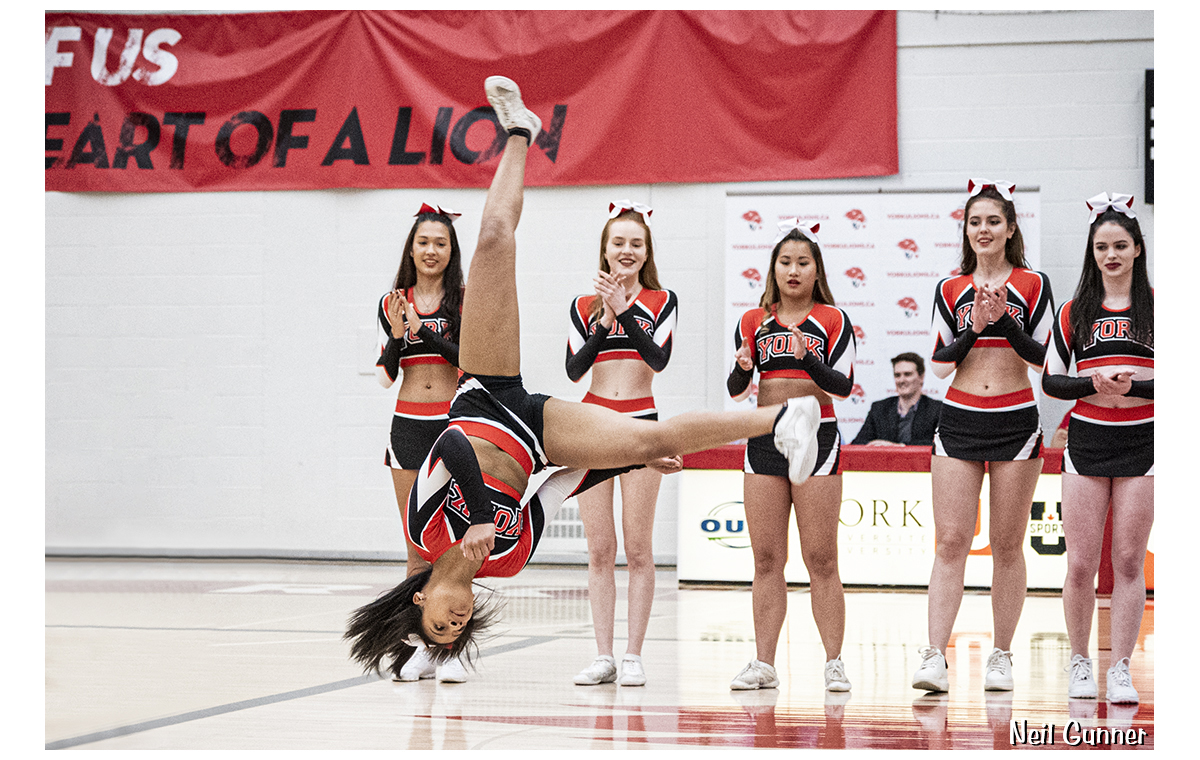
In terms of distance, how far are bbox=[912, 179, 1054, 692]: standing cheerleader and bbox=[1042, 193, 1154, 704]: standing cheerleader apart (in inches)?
4.8

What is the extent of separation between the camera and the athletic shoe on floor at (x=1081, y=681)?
3.77 meters

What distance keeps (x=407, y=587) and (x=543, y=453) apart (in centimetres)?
64

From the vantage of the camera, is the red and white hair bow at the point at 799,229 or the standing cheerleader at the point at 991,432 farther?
the red and white hair bow at the point at 799,229

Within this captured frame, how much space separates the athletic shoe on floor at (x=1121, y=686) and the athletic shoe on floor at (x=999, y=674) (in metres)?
0.34

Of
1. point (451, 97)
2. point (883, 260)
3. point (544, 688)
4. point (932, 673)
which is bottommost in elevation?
point (544, 688)

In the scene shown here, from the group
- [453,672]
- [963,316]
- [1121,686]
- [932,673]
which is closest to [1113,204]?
[963,316]

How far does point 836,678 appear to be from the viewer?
156 inches

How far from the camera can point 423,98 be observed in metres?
8.80

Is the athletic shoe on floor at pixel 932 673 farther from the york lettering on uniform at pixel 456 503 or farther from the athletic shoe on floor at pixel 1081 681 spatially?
the york lettering on uniform at pixel 456 503

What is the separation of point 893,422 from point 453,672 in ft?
15.3

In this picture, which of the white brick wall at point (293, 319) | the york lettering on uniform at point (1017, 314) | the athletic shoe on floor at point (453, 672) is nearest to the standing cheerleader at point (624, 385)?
the athletic shoe on floor at point (453, 672)

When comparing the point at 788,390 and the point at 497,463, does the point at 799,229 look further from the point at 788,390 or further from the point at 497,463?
the point at 497,463

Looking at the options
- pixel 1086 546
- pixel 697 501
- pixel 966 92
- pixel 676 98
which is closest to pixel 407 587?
pixel 1086 546

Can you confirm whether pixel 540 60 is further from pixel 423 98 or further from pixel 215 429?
pixel 215 429
